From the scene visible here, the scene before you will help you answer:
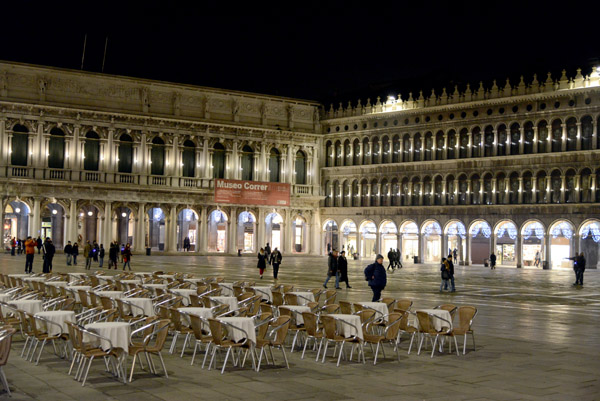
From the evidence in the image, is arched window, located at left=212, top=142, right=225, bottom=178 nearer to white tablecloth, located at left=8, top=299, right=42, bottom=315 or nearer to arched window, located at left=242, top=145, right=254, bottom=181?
arched window, located at left=242, top=145, right=254, bottom=181

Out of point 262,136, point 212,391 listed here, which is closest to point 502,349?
point 212,391

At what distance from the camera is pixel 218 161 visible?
213ft

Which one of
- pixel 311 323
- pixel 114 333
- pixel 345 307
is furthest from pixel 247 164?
pixel 114 333

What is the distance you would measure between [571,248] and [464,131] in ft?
40.8

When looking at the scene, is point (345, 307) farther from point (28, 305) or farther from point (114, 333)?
point (28, 305)

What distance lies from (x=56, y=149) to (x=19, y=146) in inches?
106

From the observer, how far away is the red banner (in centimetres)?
6188

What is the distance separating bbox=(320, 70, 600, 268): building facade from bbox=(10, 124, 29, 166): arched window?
25352 millimetres

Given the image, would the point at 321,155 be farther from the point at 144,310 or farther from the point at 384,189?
the point at 144,310

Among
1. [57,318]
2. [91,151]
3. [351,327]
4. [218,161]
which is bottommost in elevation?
[351,327]

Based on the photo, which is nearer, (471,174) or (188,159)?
(471,174)

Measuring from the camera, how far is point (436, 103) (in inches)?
2409

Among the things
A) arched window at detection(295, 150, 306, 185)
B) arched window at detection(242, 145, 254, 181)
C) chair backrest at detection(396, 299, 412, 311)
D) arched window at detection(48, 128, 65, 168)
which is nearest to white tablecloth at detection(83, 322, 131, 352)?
chair backrest at detection(396, 299, 412, 311)

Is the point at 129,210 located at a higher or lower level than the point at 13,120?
lower
